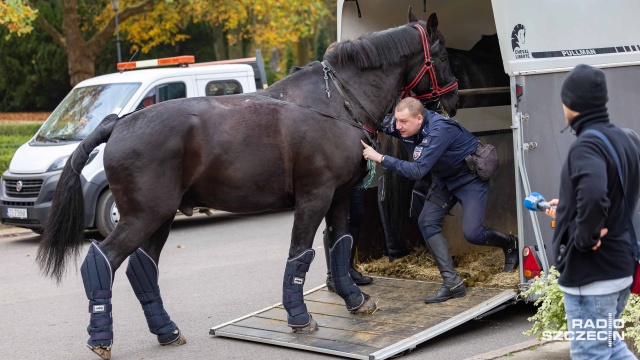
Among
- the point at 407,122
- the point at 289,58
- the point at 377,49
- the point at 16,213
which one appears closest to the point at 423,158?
the point at 407,122

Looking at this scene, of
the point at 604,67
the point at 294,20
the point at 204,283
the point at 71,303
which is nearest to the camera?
the point at 604,67

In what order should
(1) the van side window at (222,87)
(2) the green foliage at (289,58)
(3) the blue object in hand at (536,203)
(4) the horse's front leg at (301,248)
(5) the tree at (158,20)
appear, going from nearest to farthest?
(3) the blue object in hand at (536,203)
(4) the horse's front leg at (301,248)
(1) the van side window at (222,87)
(5) the tree at (158,20)
(2) the green foliage at (289,58)

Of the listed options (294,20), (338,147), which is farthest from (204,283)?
(294,20)

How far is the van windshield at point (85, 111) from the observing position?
12.2 meters

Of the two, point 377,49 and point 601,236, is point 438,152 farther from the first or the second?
point 601,236

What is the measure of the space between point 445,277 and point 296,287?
1.23m

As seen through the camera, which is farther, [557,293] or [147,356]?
[147,356]

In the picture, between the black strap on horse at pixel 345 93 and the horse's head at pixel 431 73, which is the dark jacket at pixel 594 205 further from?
the horse's head at pixel 431 73

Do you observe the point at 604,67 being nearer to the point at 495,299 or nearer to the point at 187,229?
the point at 495,299

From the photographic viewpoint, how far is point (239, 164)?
20.3 ft

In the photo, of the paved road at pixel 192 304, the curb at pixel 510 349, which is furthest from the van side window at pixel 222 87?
the curb at pixel 510 349

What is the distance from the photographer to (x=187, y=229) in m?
Answer: 13.1

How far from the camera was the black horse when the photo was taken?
19.9 feet

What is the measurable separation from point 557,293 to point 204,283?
14.9 ft
